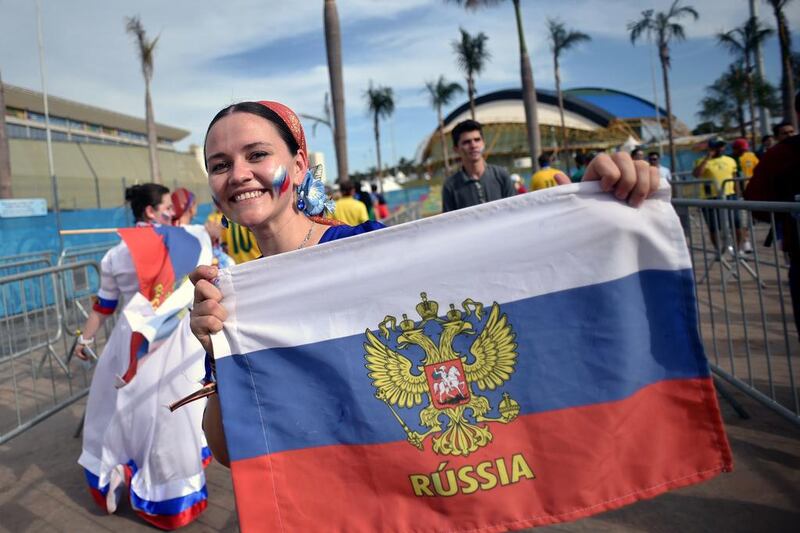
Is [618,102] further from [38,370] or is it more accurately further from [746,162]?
[38,370]

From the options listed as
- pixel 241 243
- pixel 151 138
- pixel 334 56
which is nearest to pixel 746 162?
pixel 334 56

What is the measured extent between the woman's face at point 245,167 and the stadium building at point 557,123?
2341 inches

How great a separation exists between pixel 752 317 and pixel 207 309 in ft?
21.5

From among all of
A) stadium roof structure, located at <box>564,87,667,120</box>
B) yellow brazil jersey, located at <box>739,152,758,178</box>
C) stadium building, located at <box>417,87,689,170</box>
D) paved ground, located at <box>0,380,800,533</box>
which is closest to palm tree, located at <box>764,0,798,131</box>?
yellow brazil jersey, located at <box>739,152,758,178</box>

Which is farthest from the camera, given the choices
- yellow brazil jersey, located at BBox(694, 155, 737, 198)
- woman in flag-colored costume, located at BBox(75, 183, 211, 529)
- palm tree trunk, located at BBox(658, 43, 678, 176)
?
palm tree trunk, located at BBox(658, 43, 678, 176)

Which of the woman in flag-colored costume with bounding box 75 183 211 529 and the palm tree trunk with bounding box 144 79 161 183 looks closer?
the woman in flag-colored costume with bounding box 75 183 211 529

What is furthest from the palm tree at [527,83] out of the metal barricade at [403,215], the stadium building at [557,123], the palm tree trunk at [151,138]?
the stadium building at [557,123]

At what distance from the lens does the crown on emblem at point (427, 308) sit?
4.97 feet

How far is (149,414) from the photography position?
11.6 feet

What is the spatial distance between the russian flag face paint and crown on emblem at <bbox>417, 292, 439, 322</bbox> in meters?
0.56

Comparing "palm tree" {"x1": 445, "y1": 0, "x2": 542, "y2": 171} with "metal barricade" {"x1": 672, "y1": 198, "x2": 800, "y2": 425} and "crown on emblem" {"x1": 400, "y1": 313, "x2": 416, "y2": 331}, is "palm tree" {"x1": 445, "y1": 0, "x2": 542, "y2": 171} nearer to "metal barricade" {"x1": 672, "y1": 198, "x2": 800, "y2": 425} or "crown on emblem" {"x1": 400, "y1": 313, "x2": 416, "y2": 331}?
"metal barricade" {"x1": 672, "y1": 198, "x2": 800, "y2": 425}

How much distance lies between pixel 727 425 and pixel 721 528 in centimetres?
127

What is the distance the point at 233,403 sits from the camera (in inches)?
60.7

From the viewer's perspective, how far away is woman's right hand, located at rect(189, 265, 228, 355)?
157cm
